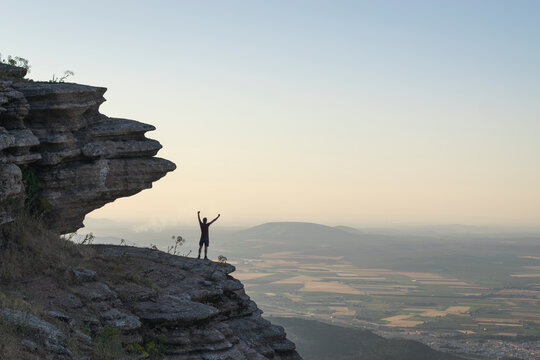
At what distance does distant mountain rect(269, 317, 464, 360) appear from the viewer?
85250 millimetres

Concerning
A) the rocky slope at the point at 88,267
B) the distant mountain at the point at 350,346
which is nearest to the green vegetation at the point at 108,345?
the rocky slope at the point at 88,267

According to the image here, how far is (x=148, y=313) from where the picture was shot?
70.8ft

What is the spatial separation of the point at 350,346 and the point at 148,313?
75878mm

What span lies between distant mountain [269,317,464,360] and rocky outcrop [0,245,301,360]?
6056 cm

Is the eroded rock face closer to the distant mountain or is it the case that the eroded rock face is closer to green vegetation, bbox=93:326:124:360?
green vegetation, bbox=93:326:124:360

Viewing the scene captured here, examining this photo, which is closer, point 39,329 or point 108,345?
point 39,329

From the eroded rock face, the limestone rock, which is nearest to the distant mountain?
the eroded rock face

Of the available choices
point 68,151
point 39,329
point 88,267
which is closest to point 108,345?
point 39,329

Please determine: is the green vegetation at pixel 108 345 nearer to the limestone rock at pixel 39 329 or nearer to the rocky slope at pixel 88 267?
the rocky slope at pixel 88 267

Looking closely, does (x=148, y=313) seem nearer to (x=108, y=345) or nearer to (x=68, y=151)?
(x=108, y=345)

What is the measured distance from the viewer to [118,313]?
67.7 ft

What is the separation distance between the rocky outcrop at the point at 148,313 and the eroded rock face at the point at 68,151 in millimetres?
2986

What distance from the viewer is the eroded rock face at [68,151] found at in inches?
937

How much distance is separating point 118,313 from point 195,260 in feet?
30.4
